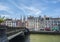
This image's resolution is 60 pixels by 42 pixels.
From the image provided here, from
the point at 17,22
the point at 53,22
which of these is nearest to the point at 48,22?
the point at 53,22

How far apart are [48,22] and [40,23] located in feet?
15.2

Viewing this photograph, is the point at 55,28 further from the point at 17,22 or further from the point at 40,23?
the point at 17,22

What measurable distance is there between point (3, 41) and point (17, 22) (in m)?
113

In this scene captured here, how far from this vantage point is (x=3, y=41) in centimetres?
834

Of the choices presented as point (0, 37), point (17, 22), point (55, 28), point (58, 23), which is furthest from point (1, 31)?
point (17, 22)

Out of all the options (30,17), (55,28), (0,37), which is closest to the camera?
(0,37)

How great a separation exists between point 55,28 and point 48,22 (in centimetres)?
1114

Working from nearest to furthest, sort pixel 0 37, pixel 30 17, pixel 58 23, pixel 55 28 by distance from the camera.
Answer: pixel 0 37, pixel 55 28, pixel 58 23, pixel 30 17

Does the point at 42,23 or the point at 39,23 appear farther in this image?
the point at 39,23

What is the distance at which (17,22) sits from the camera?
396 feet

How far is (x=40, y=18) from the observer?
117m

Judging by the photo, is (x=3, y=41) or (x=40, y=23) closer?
(x=3, y=41)

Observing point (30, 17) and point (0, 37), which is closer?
point (0, 37)

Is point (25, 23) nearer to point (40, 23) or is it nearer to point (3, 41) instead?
point (40, 23)
